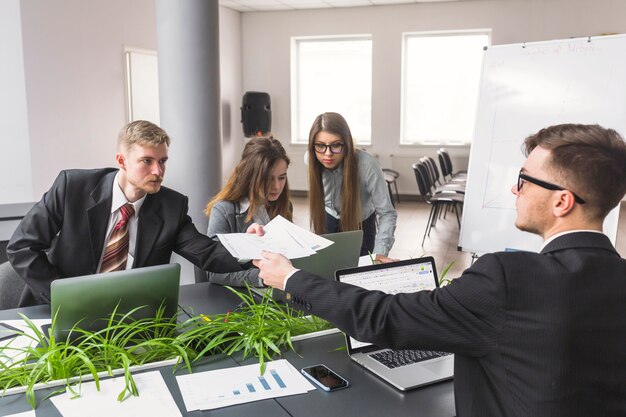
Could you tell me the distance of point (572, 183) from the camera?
127 cm

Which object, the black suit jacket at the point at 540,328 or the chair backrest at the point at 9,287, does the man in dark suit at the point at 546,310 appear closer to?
the black suit jacket at the point at 540,328

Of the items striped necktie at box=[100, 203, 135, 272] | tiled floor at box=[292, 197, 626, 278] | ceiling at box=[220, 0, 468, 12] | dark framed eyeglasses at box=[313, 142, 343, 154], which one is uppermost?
ceiling at box=[220, 0, 468, 12]

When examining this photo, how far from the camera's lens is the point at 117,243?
248 centimetres

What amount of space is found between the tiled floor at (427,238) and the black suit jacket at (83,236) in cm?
315

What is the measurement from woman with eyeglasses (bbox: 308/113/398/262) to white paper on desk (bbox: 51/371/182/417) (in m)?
1.62

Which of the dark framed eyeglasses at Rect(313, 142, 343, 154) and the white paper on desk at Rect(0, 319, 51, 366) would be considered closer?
the white paper on desk at Rect(0, 319, 51, 366)

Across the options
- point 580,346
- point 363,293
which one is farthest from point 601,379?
point 363,293

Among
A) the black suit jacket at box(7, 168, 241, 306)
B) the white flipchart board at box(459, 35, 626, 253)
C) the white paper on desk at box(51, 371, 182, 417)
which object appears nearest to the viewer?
the white paper on desk at box(51, 371, 182, 417)

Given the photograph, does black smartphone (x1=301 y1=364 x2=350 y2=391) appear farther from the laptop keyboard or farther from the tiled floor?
the tiled floor

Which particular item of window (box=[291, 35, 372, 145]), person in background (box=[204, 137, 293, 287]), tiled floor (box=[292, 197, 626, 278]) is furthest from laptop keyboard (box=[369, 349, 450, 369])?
window (box=[291, 35, 372, 145])

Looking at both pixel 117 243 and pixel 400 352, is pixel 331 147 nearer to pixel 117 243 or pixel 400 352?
pixel 117 243

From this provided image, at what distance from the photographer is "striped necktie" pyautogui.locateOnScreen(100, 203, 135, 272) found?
2.47m

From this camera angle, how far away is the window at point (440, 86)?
30.1 ft

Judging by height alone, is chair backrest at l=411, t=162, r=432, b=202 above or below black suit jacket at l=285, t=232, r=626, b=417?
below
